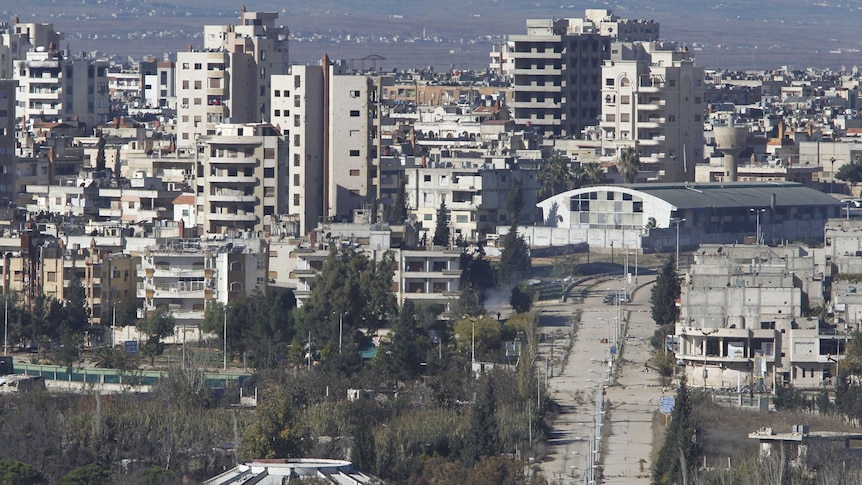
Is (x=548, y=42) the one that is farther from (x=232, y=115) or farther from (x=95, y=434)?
(x=95, y=434)

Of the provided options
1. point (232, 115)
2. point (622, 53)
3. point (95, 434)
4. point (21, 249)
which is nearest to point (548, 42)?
point (622, 53)

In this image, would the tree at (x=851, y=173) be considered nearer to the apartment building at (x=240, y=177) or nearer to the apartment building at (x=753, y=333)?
the apartment building at (x=240, y=177)

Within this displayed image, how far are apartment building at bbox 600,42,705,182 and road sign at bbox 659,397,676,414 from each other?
45.5m

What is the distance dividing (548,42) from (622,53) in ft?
18.7

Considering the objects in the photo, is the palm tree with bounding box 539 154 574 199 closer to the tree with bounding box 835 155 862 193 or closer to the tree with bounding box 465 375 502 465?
the tree with bounding box 835 155 862 193

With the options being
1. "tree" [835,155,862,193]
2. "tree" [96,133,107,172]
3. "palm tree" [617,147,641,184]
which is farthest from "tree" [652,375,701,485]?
"tree" [835,155,862,193]

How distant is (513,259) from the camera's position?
69562 millimetres

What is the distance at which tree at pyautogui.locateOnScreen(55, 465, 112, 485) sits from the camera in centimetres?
3894

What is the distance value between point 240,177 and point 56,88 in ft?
132

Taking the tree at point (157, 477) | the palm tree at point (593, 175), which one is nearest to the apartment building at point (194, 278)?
the tree at point (157, 477)

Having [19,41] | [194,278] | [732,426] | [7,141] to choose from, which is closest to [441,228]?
[194,278]

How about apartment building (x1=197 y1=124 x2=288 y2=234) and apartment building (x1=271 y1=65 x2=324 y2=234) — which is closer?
apartment building (x1=197 y1=124 x2=288 y2=234)

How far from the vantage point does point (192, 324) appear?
203 ft

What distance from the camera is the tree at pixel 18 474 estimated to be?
38.9m
